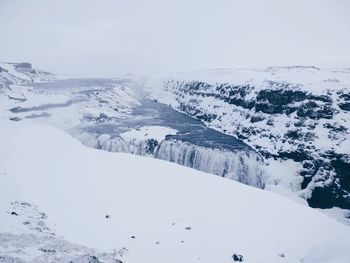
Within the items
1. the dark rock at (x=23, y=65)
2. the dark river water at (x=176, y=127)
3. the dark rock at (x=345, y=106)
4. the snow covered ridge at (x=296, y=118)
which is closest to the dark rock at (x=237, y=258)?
the snow covered ridge at (x=296, y=118)

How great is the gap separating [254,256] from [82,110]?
5226 centimetres

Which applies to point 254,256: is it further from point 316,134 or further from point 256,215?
point 316,134

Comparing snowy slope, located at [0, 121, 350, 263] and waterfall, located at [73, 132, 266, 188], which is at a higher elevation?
snowy slope, located at [0, 121, 350, 263]

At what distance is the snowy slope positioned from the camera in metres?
10.5

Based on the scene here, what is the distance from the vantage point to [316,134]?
43000mm

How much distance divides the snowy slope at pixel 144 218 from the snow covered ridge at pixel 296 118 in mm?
24060

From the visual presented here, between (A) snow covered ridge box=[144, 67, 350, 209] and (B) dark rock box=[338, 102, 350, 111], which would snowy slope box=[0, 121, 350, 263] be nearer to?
(A) snow covered ridge box=[144, 67, 350, 209]

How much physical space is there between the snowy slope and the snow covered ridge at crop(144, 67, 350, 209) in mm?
24060

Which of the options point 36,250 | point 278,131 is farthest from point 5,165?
point 278,131

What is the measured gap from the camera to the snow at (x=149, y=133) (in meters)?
47.4

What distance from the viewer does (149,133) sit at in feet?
163

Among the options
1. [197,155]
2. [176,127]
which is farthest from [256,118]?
[197,155]

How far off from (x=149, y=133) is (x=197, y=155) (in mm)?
10187

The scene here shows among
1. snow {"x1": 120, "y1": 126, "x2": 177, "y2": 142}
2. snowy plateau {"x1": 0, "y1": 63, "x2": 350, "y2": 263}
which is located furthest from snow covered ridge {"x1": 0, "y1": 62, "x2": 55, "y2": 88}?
snowy plateau {"x1": 0, "y1": 63, "x2": 350, "y2": 263}
